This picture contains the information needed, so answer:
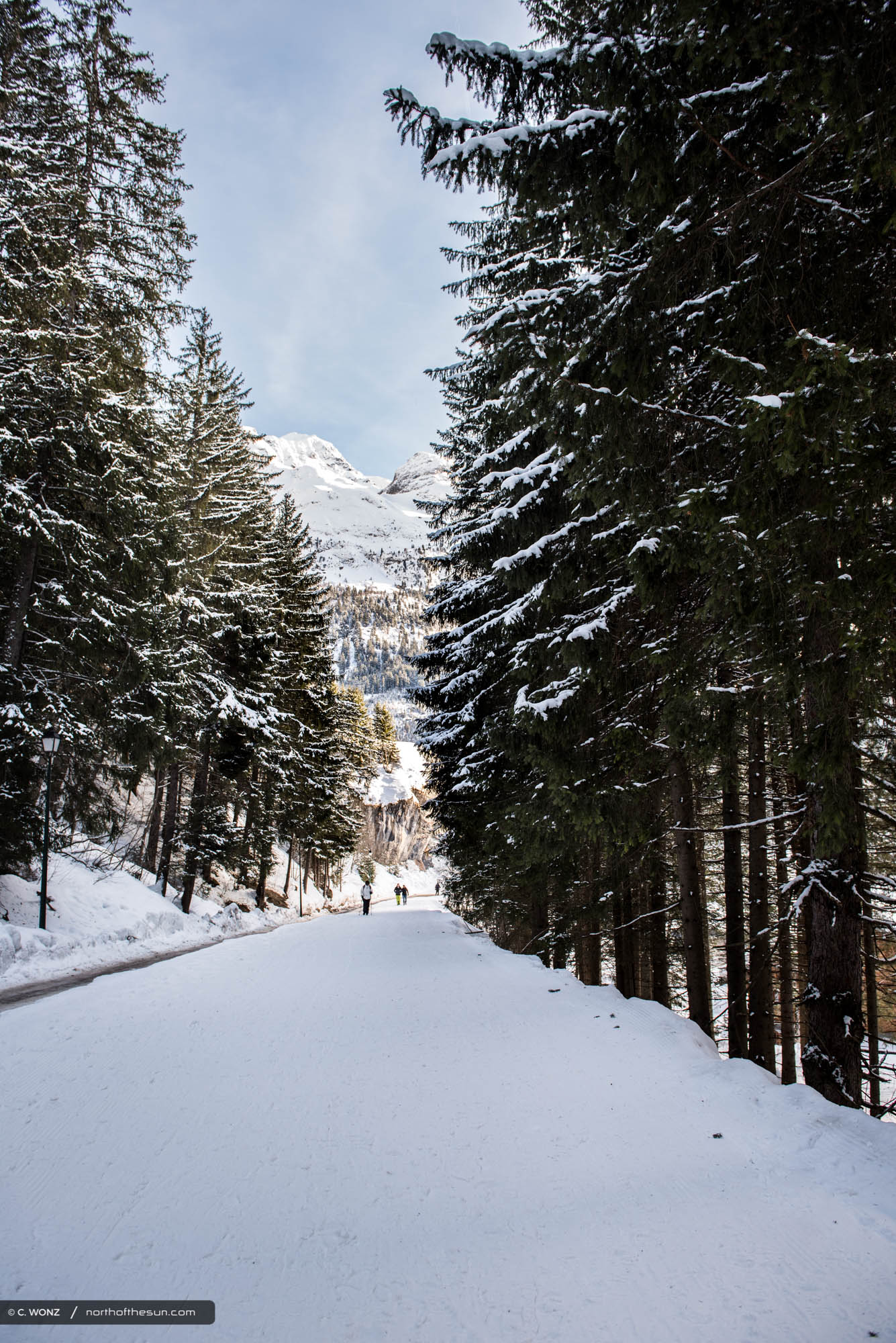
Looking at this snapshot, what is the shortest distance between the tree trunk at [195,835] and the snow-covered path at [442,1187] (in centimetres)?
1216

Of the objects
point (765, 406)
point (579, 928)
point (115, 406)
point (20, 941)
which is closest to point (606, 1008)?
point (579, 928)

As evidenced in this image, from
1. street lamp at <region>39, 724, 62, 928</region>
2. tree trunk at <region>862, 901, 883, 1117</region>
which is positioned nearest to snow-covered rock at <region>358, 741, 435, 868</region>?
street lamp at <region>39, 724, 62, 928</region>

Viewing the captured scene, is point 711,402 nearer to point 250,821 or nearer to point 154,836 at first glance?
point 250,821

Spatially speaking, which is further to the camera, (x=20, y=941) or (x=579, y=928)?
(x=579, y=928)

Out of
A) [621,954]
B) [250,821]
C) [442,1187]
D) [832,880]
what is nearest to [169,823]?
[250,821]

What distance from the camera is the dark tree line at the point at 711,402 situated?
338 cm

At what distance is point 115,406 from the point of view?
1112 cm

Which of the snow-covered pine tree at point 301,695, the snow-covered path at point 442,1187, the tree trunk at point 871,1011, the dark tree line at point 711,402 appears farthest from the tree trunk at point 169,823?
the tree trunk at point 871,1011

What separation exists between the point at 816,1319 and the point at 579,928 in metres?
8.77

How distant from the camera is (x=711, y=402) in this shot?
555cm

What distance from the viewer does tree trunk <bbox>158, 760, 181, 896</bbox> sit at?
17578 mm

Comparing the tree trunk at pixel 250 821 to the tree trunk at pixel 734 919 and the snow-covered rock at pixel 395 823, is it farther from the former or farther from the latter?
the snow-covered rock at pixel 395 823

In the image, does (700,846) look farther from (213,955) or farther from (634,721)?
(213,955)

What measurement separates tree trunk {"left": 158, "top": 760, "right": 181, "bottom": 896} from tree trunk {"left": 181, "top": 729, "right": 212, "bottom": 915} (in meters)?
0.48
